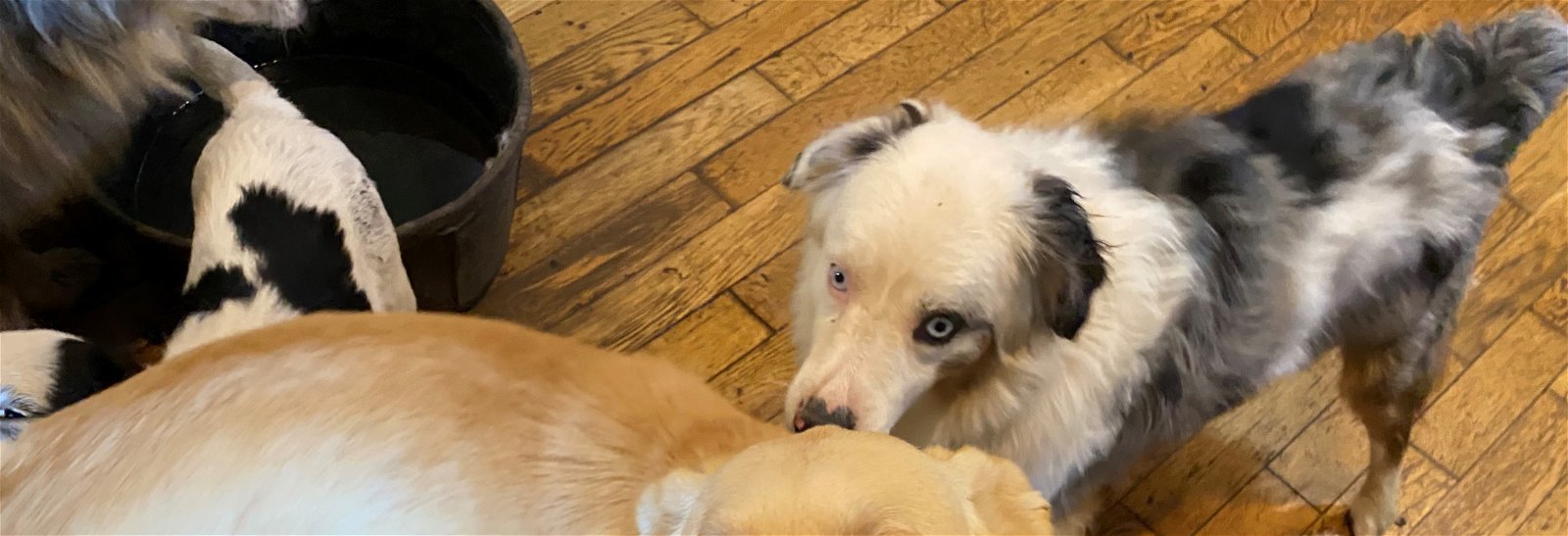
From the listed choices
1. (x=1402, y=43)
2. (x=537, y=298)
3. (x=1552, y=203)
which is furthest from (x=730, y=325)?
(x=1552, y=203)

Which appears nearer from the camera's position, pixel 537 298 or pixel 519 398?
pixel 519 398

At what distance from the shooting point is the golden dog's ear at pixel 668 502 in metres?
0.59

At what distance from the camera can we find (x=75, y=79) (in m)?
1.11

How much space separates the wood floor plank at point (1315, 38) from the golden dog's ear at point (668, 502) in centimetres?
171

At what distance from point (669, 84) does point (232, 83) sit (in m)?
0.84

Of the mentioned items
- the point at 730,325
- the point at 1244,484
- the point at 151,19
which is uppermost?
the point at 151,19

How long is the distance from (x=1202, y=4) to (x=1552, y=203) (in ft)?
2.37

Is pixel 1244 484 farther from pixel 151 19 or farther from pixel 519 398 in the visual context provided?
pixel 151 19

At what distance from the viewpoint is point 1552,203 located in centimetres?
197

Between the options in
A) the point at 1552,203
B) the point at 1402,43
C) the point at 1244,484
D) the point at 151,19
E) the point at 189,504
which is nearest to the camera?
the point at 189,504

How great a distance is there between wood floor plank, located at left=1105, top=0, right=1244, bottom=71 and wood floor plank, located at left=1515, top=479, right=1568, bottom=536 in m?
0.98

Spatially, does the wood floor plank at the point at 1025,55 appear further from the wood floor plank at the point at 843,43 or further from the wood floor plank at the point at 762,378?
the wood floor plank at the point at 762,378

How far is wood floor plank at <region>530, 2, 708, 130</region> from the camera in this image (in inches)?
77.7

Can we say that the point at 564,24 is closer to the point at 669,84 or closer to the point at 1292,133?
the point at 669,84
